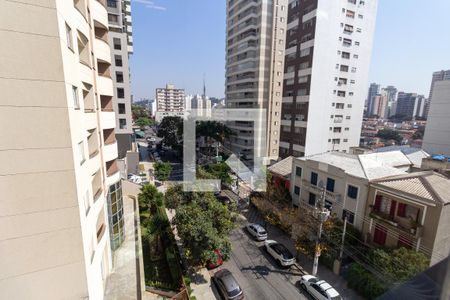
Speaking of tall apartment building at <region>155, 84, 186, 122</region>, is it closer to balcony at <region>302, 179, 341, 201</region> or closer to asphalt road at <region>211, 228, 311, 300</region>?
balcony at <region>302, 179, 341, 201</region>

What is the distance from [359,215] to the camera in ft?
48.9

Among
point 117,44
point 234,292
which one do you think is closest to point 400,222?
point 234,292

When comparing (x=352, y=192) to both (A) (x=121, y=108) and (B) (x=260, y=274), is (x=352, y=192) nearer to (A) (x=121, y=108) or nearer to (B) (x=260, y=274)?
(B) (x=260, y=274)

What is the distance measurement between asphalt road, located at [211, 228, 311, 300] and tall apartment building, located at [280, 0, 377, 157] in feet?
59.3

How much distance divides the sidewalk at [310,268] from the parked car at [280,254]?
0.99 m

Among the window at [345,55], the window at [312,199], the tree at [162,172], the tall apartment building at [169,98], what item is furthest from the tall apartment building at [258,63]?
the tall apartment building at [169,98]

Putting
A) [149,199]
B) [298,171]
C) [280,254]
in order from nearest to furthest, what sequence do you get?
[280,254]
[149,199]
[298,171]

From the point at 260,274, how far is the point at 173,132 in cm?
3186

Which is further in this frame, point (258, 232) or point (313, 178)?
point (313, 178)

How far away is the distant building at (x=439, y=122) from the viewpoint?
116 ft

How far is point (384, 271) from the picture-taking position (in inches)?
432

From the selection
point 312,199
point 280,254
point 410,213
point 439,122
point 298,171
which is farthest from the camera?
point 439,122

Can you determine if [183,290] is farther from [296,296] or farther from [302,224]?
[302,224]

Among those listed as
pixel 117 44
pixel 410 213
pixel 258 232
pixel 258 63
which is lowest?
pixel 258 232
